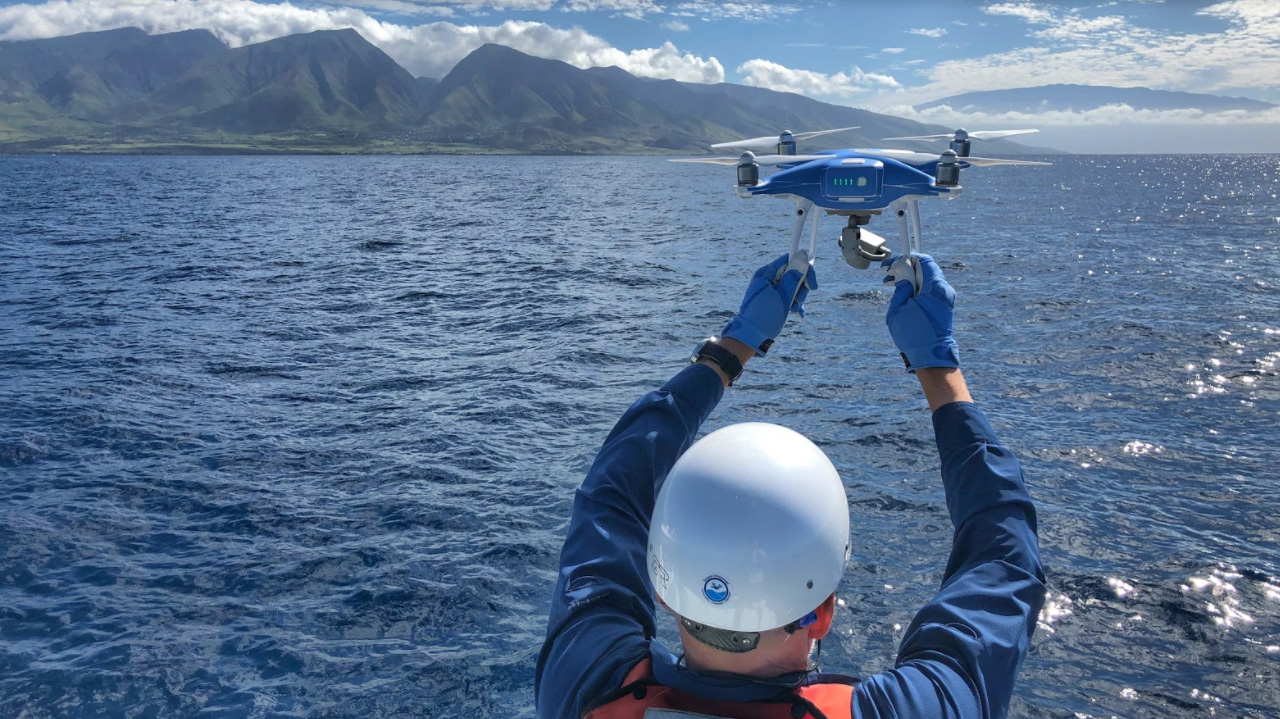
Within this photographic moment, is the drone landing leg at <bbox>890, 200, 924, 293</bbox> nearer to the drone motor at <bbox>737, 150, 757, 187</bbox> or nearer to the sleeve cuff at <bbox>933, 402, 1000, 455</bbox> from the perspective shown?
the sleeve cuff at <bbox>933, 402, 1000, 455</bbox>

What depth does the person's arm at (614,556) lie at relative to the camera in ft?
10.4

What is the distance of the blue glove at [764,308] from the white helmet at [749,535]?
1.68 metres

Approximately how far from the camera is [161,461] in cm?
1474

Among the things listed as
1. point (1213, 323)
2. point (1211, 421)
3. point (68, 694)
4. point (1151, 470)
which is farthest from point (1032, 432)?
point (68, 694)

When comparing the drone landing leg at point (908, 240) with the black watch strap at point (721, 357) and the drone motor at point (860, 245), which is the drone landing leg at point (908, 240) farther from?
the black watch strap at point (721, 357)

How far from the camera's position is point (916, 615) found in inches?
116

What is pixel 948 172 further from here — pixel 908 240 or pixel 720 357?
pixel 720 357

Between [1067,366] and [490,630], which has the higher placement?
[1067,366]

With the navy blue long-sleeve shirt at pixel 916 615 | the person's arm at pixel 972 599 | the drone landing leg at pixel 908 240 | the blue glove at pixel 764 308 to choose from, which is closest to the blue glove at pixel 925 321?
the drone landing leg at pixel 908 240

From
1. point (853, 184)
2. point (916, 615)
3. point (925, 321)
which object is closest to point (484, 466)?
point (853, 184)

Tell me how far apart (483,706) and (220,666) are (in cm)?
328

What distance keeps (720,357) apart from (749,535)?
172 centimetres

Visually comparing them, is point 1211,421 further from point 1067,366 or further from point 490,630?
point 490,630

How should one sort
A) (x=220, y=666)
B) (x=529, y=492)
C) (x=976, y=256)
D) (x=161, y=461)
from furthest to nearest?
(x=976, y=256) → (x=161, y=461) → (x=529, y=492) → (x=220, y=666)
